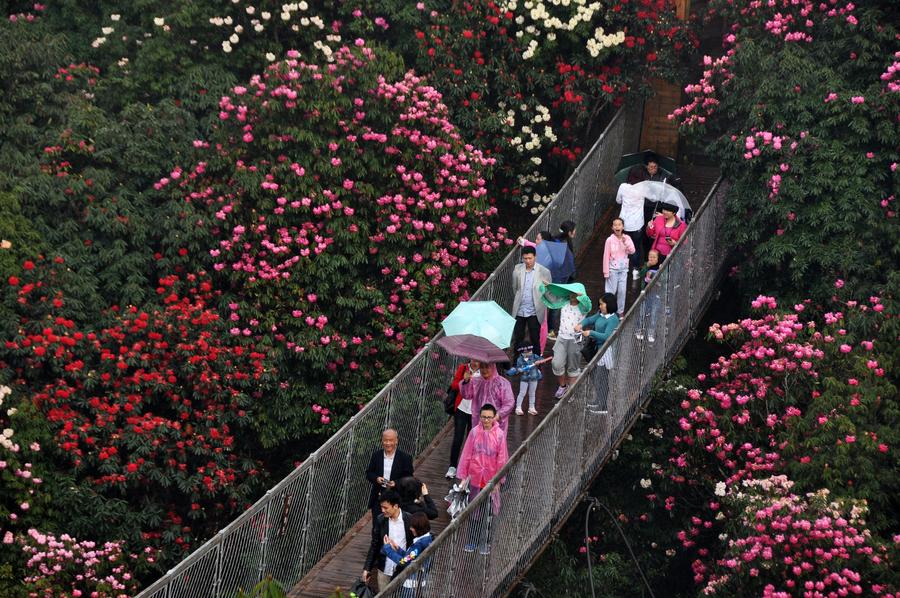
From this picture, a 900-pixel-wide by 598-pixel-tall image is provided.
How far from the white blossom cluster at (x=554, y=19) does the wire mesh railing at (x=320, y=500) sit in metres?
4.69

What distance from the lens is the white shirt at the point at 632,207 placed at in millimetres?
14859

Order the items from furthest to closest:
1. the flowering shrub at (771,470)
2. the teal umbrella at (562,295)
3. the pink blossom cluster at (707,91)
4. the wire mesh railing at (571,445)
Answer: the pink blossom cluster at (707,91), the teal umbrella at (562,295), the flowering shrub at (771,470), the wire mesh railing at (571,445)

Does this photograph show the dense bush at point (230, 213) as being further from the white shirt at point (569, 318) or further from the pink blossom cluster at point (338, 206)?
the white shirt at point (569, 318)

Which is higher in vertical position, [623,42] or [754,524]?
[623,42]

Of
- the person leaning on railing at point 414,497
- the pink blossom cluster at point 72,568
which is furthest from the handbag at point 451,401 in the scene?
the pink blossom cluster at point 72,568

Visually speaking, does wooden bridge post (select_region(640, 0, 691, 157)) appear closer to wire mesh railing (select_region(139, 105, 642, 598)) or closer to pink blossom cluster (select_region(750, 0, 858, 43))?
pink blossom cluster (select_region(750, 0, 858, 43))

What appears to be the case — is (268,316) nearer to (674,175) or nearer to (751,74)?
(674,175)

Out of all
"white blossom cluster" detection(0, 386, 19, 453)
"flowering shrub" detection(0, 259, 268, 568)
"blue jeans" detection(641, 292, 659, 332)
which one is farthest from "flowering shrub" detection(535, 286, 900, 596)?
"white blossom cluster" detection(0, 386, 19, 453)

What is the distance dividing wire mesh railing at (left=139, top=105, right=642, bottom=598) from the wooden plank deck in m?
0.13

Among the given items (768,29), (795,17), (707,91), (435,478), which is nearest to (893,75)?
(795,17)

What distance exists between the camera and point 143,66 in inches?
666

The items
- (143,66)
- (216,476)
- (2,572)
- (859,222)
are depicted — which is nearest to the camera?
(2,572)

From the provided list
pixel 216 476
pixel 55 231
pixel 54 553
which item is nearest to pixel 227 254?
pixel 55 231

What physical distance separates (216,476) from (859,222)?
810cm
